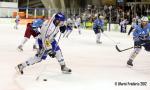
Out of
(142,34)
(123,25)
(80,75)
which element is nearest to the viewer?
(80,75)

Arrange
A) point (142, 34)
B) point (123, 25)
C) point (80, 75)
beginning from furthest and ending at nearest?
point (123, 25) → point (142, 34) → point (80, 75)

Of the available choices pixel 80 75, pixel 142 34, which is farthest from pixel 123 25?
pixel 80 75

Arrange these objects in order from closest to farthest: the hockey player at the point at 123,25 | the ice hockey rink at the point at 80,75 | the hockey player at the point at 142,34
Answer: the ice hockey rink at the point at 80,75 → the hockey player at the point at 142,34 → the hockey player at the point at 123,25

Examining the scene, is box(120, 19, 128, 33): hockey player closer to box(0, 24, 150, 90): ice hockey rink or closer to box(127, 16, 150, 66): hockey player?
box(0, 24, 150, 90): ice hockey rink

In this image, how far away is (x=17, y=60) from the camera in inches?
500

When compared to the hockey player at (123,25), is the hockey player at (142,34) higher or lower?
higher

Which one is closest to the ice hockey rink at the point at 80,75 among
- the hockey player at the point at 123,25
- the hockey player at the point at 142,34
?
the hockey player at the point at 142,34

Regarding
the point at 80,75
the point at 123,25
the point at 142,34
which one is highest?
the point at 142,34

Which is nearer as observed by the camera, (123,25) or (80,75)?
(80,75)

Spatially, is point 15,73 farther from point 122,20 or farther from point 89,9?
point 89,9

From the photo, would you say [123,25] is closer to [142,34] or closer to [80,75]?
[142,34]

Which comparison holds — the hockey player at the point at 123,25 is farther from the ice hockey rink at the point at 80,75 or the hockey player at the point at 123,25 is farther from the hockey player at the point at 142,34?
the hockey player at the point at 142,34

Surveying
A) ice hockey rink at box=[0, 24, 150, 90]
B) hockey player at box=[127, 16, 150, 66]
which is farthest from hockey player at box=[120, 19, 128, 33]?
hockey player at box=[127, 16, 150, 66]

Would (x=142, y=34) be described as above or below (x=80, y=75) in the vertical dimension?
above
